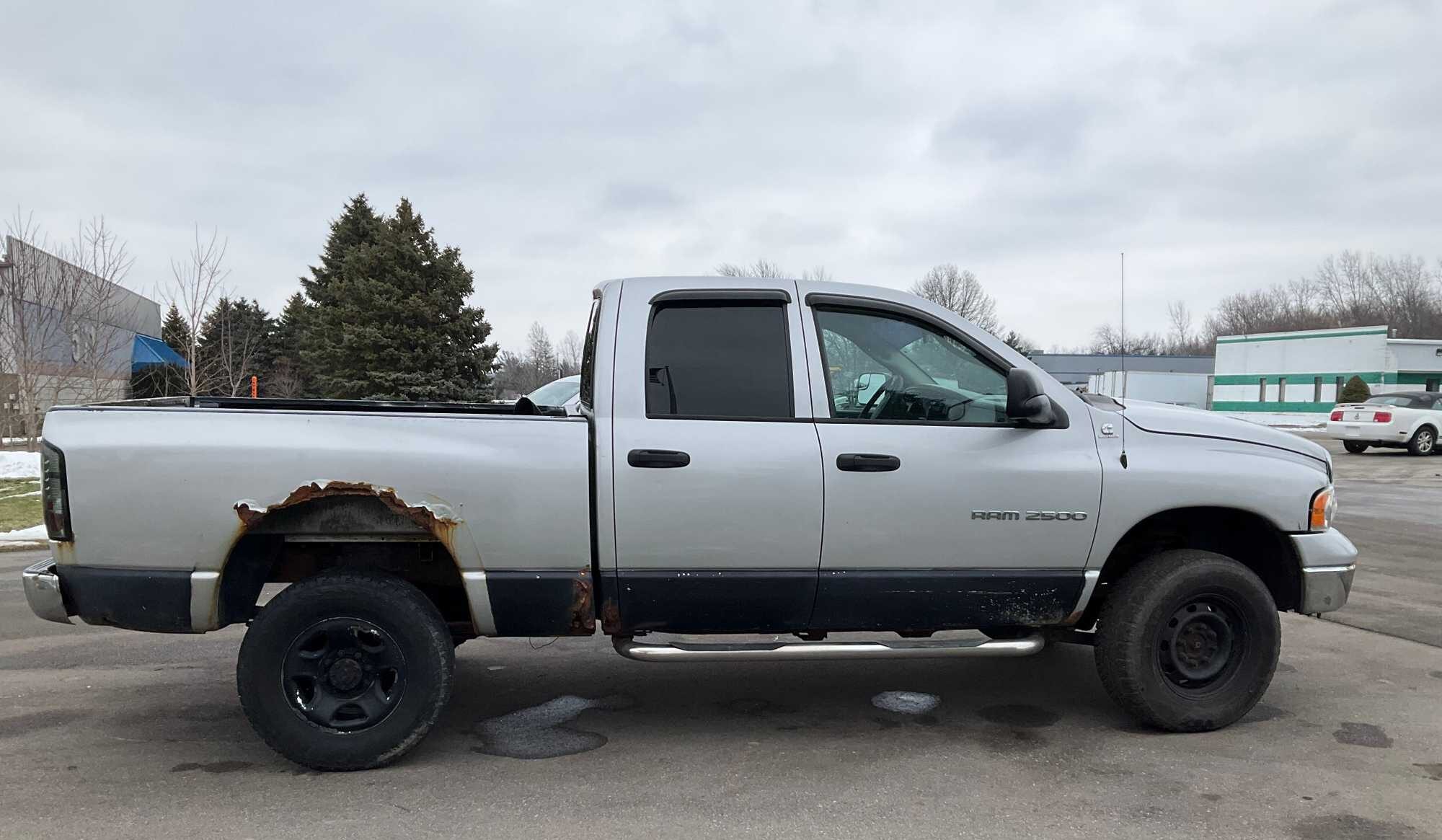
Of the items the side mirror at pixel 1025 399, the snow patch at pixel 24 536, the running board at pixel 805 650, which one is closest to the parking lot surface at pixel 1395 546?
the running board at pixel 805 650

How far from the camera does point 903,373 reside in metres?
4.13

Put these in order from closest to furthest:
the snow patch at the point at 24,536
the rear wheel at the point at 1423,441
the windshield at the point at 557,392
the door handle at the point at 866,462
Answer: the door handle at the point at 866,462 < the snow patch at the point at 24,536 < the windshield at the point at 557,392 < the rear wheel at the point at 1423,441

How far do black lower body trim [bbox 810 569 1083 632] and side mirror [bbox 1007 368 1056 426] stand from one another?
0.68 metres

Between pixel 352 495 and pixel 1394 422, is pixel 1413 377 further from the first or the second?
pixel 352 495

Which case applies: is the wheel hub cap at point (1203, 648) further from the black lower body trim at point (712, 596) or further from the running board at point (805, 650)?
the black lower body trim at point (712, 596)

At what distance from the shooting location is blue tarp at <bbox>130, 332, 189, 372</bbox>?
30.2m

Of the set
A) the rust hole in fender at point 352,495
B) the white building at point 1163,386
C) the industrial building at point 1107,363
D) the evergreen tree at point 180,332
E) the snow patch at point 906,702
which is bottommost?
the snow patch at point 906,702

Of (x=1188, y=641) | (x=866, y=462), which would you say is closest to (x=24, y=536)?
(x=866, y=462)

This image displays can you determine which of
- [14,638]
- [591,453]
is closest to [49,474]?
[591,453]

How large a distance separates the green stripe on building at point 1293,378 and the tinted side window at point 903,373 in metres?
43.8

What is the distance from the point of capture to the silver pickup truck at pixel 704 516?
3.69m

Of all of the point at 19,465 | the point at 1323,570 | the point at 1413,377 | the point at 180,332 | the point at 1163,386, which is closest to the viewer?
the point at 1323,570

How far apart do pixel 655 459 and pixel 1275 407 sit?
1936 inches

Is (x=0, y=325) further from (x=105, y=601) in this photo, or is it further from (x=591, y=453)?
(x=591, y=453)
